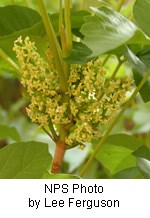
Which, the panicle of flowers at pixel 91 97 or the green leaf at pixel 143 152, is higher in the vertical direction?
the panicle of flowers at pixel 91 97

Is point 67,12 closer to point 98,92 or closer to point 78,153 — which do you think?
point 98,92

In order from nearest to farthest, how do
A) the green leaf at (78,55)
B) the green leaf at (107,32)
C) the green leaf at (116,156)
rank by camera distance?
the green leaf at (107,32) → the green leaf at (78,55) → the green leaf at (116,156)

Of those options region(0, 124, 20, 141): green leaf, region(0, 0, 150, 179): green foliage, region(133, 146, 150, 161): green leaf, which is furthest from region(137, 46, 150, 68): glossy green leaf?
region(0, 124, 20, 141): green leaf

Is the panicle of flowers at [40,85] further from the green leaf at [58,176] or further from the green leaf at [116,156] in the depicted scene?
the green leaf at [116,156]

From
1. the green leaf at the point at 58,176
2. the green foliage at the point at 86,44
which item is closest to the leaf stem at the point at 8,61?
the green foliage at the point at 86,44

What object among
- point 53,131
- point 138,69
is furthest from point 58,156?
point 138,69

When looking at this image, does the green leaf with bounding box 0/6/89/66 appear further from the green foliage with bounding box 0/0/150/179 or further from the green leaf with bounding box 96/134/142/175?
the green leaf with bounding box 96/134/142/175
